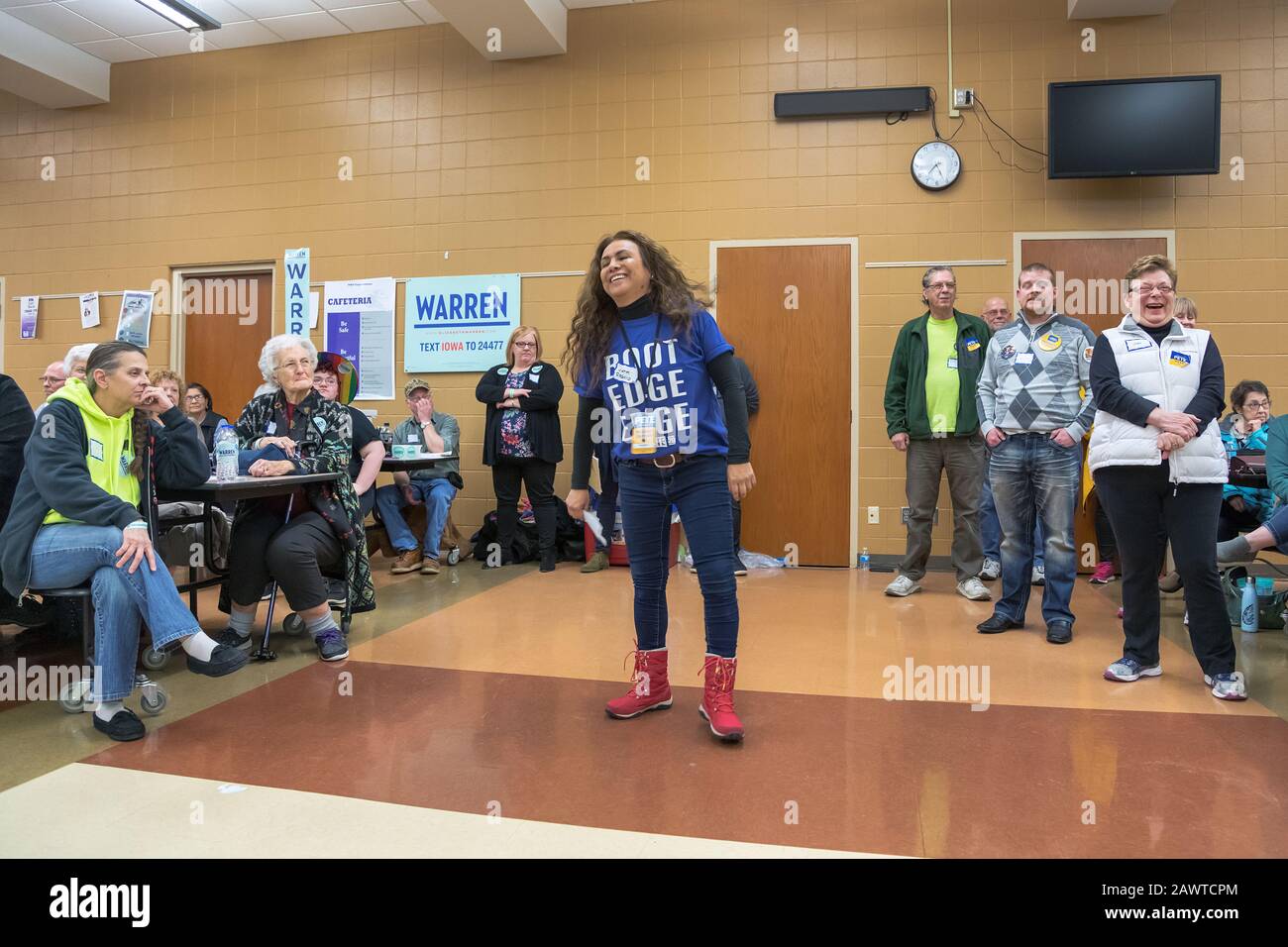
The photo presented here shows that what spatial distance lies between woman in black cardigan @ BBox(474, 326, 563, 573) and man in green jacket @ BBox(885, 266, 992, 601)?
2156 millimetres

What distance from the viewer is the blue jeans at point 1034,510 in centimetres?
342

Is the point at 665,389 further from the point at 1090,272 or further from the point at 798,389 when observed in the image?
the point at 1090,272

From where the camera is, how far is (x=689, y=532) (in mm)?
2373

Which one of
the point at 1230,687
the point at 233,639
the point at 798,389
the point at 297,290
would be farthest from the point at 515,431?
the point at 1230,687

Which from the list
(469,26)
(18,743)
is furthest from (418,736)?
(469,26)

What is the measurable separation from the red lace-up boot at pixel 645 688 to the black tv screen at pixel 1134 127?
14.1 feet

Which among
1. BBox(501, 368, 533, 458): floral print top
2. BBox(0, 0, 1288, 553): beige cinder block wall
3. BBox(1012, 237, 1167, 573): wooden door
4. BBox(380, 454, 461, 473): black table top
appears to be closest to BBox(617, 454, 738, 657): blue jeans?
BBox(380, 454, 461, 473): black table top

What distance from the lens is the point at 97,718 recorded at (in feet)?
7.74

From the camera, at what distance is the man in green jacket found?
4.20 m

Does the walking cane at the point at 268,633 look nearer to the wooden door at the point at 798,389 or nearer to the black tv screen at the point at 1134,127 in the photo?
the wooden door at the point at 798,389

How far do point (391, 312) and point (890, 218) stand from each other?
365 cm

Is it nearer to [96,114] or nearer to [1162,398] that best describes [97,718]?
[1162,398]

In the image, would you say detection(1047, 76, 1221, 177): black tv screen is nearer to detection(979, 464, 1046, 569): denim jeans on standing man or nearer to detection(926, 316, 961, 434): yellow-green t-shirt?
detection(926, 316, 961, 434): yellow-green t-shirt

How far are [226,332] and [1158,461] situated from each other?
255 inches
